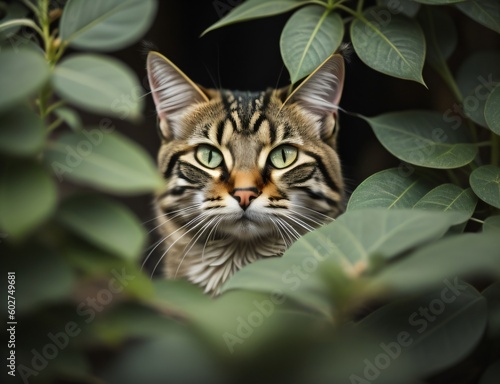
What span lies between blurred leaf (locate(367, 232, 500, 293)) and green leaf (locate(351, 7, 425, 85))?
41 cm

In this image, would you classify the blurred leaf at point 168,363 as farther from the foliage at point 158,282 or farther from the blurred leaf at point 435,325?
the blurred leaf at point 435,325

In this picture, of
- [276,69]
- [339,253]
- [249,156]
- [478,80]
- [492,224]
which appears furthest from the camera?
[276,69]

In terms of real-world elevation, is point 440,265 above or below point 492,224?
above

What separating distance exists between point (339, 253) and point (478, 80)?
1.96 ft

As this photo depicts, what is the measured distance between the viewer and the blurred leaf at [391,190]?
0.94 meters

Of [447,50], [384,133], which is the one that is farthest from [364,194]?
[447,50]

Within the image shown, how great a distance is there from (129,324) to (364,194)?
48 centimetres

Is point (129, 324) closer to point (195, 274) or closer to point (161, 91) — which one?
point (195, 274)

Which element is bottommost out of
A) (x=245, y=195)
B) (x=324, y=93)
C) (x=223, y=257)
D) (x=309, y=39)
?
(x=223, y=257)

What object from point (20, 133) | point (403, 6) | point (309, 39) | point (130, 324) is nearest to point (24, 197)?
point (20, 133)

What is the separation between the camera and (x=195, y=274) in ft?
3.45

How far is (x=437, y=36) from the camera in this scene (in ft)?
3.71

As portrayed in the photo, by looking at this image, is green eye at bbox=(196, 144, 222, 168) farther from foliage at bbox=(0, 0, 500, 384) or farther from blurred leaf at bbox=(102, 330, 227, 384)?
blurred leaf at bbox=(102, 330, 227, 384)

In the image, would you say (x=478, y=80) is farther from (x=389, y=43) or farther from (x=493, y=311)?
(x=493, y=311)
